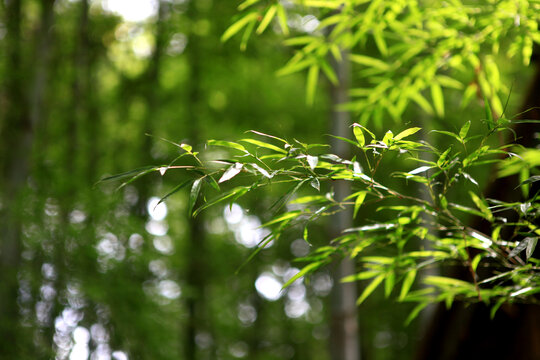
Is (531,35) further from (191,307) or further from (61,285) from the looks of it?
(191,307)

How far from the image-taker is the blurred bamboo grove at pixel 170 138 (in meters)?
1.81

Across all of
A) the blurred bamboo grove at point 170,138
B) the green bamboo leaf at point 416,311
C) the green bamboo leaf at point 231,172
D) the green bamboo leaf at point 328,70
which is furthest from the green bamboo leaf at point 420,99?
the green bamboo leaf at point 231,172

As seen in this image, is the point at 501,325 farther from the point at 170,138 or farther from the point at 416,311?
the point at 170,138

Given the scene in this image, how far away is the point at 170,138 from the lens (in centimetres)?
468

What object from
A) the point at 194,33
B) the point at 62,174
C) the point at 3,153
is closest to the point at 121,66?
the point at 194,33

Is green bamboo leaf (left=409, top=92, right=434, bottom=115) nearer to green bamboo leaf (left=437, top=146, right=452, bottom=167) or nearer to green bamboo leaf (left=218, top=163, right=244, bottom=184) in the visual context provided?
green bamboo leaf (left=437, top=146, right=452, bottom=167)

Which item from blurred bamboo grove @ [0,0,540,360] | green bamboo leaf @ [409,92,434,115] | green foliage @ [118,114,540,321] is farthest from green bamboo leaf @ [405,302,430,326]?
green bamboo leaf @ [409,92,434,115]

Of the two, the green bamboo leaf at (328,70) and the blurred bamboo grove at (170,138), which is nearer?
the green bamboo leaf at (328,70)

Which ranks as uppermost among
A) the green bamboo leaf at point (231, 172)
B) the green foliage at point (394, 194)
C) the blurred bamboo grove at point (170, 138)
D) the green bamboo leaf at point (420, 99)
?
the green bamboo leaf at point (231, 172)

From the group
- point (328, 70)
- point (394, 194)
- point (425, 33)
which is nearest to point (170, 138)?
point (328, 70)

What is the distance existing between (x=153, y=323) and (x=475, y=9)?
2.92m

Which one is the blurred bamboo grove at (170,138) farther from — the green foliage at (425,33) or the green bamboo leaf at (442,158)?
the green bamboo leaf at (442,158)

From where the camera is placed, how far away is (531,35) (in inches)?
45.8

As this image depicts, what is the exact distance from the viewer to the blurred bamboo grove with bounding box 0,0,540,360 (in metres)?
1.81
